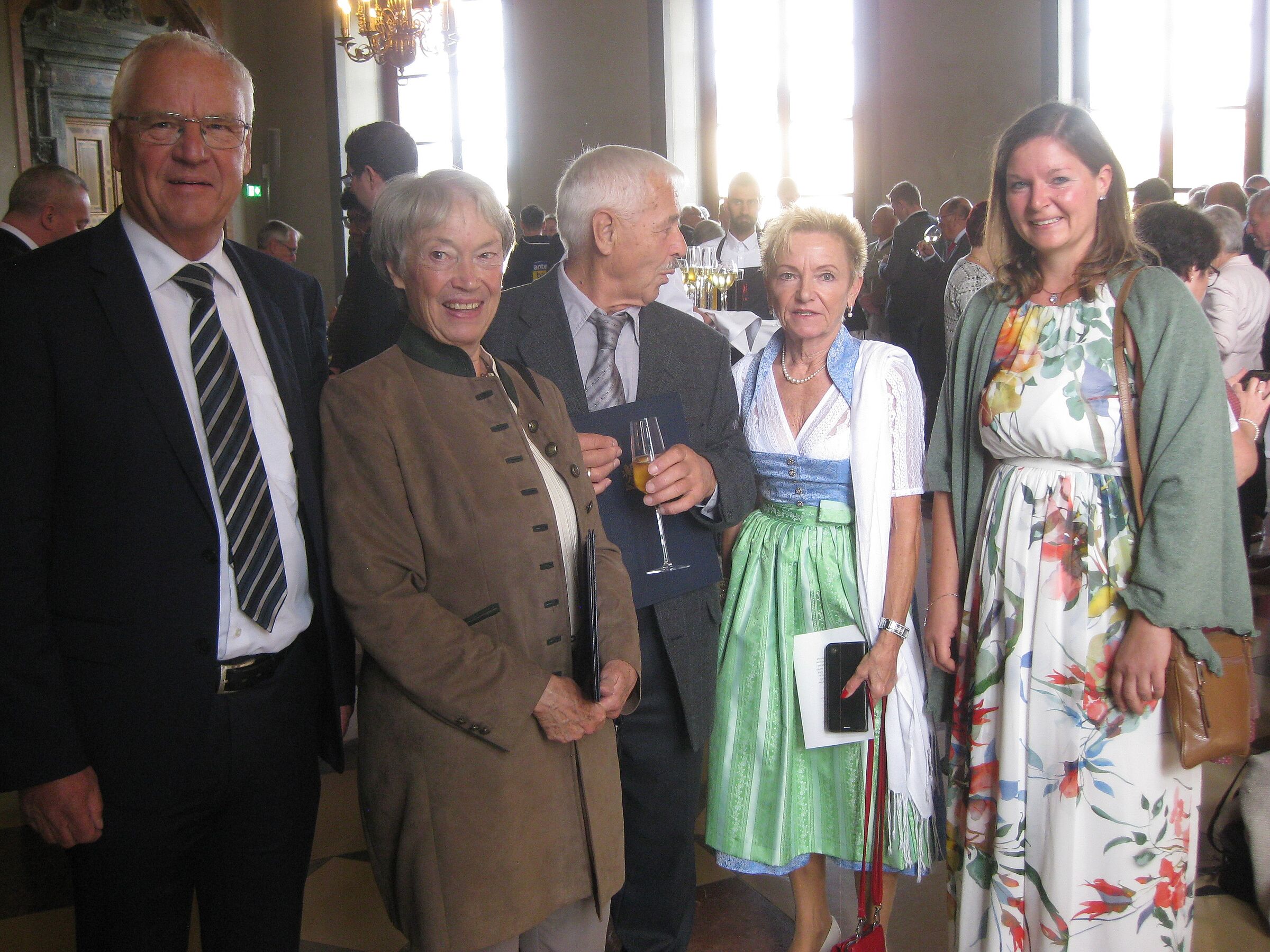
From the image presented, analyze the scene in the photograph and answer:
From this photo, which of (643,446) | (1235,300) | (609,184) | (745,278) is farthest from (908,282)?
(643,446)

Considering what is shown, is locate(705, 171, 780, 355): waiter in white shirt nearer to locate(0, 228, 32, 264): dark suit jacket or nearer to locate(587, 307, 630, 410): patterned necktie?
locate(587, 307, 630, 410): patterned necktie

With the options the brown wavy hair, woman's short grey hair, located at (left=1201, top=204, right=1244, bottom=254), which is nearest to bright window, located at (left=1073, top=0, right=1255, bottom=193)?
woman's short grey hair, located at (left=1201, top=204, right=1244, bottom=254)

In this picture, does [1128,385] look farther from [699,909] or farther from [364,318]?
[364,318]

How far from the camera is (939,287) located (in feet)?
21.9

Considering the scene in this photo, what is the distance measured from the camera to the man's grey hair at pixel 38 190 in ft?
14.9

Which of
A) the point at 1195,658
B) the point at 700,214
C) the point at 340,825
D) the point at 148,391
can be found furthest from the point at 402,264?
the point at 700,214

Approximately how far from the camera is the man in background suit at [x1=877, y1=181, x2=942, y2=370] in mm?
7215

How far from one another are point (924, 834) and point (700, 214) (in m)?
7.10

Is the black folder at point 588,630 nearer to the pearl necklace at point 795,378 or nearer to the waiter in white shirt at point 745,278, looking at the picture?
the pearl necklace at point 795,378

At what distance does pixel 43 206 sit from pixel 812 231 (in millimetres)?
3869

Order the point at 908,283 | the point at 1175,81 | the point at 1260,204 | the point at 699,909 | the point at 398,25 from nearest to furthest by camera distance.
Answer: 1. the point at 699,909
2. the point at 1260,204
3. the point at 908,283
4. the point at 398,25
5. the point at 1175,81

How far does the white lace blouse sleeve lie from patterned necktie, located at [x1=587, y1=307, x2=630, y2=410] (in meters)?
0.57

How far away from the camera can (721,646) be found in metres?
2.38

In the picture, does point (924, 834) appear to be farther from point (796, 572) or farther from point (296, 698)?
point (296, 698)
